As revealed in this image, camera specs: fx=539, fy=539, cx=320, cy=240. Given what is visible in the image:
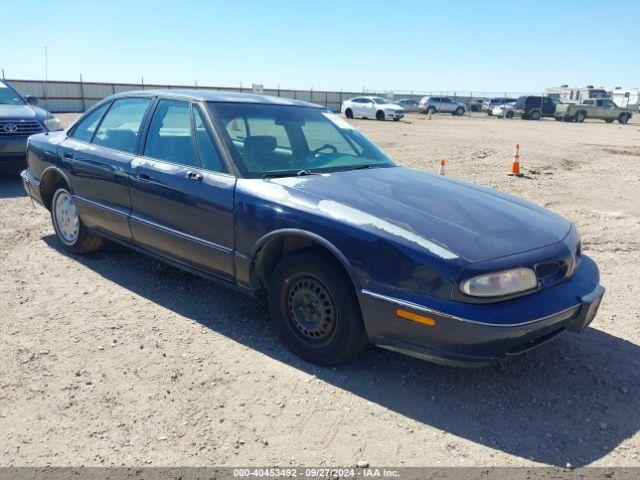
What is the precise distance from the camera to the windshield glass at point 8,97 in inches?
362

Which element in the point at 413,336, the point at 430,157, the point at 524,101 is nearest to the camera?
the point at 413,336

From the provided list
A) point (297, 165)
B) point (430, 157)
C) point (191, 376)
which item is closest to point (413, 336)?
point (191, 376)

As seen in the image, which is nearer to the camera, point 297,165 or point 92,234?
point 297,165

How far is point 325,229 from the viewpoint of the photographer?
10.1ft

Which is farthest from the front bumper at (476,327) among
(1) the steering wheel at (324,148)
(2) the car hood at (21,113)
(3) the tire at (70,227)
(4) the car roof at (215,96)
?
(2) the car hood at (21,113)

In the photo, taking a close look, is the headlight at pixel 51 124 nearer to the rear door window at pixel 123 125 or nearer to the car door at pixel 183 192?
the rear door window at pixel 123 125

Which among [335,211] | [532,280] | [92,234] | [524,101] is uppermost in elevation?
[524,101]

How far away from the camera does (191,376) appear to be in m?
3.22

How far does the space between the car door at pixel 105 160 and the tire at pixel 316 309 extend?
66.9 inches

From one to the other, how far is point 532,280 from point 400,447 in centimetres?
112

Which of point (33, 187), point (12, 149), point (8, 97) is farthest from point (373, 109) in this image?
point (33, 187)

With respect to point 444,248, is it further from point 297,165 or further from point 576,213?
point 576,213

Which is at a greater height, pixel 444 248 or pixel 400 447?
pixel 444 248

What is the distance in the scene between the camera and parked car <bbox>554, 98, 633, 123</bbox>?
1483 inches
